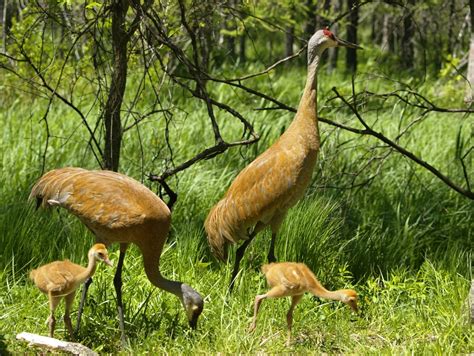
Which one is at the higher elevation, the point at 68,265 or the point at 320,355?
the point at 68,265

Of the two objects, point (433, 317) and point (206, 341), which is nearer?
point (206, 341)

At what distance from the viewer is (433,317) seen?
17.4 ft

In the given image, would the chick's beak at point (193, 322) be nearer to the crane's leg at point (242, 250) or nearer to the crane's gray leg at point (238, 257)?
the crane's gray leg at point (238, 257)

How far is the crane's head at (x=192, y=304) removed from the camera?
15.7ft

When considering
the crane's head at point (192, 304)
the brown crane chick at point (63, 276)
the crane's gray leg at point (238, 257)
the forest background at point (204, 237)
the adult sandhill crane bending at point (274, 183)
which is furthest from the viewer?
the crane's gray leg at point (238, 257)

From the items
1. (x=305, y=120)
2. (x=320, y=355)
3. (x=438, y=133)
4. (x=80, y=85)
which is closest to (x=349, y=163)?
(x=438, y=133)

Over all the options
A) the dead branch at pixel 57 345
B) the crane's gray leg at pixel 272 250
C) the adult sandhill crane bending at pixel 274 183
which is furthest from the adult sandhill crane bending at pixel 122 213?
the crane's gray leg at pixel 272 250

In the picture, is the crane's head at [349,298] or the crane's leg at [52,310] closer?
the crane's leg at [52,310]

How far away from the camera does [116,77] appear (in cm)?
583

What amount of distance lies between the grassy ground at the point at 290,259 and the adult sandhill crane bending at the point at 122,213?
24 cm

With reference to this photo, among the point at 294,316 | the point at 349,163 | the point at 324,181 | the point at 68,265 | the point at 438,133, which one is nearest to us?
the point at 68,265

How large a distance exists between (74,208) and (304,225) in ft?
6.06

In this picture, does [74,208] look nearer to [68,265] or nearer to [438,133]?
[68,265]

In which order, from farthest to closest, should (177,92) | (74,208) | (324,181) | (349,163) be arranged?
(177,92) → (349,163) → (324,181) → (74,208)
